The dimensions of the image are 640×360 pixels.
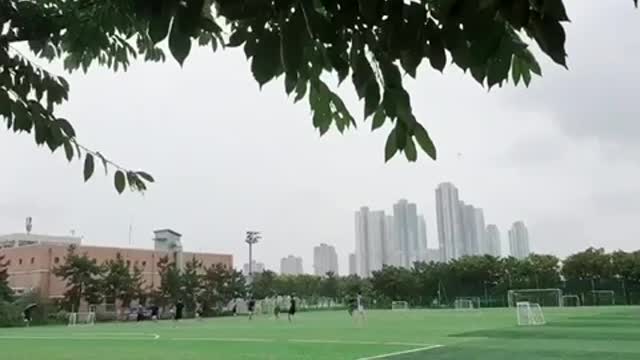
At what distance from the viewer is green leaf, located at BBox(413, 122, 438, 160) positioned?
2.33 meters

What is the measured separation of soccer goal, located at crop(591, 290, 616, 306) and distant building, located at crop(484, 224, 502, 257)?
2320 centimetres

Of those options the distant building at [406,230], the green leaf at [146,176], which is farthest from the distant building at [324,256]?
the green leaf at [146,176]

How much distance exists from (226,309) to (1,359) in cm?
4635

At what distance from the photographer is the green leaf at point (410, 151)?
2.34 metres

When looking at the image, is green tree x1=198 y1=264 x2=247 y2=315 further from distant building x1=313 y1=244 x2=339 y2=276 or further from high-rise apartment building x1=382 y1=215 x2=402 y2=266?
distant building x1=313 y1=244 x2=339 y2=276

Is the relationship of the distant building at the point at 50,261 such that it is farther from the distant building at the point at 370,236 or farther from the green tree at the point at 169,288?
the distant building at the point at 370,236

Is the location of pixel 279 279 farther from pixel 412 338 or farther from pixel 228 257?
pixel 412 338

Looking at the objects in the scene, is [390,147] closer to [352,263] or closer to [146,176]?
[146,176]

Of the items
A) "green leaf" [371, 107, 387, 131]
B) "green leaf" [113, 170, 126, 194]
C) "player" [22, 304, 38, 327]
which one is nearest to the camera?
"green leaf" [371, 107, 387, 131]

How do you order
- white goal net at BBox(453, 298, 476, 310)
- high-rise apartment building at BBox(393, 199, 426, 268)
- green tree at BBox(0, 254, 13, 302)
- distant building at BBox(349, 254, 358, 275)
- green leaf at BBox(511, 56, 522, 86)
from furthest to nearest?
distant building at BBox(349, 254, 358, 275)
high-rise apartment building at BBox(393, 199, 426, 268)
white goal net at BBox(453, 298, 476, 310)
green tree at BBox(0, 254, 13, 302)
green leaf at BBox(511, 56, 522, 86)

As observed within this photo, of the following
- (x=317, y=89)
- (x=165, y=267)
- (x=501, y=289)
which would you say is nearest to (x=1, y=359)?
(x=317, y=89)

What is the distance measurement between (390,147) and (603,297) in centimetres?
5751

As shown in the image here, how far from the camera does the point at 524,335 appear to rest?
747 inches

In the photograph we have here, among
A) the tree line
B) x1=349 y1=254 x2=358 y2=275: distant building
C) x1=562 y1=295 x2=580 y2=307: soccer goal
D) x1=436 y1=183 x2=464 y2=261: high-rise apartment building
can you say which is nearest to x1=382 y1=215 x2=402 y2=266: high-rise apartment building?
x1=349 y1=254 x2=358 y2=275: distant building
